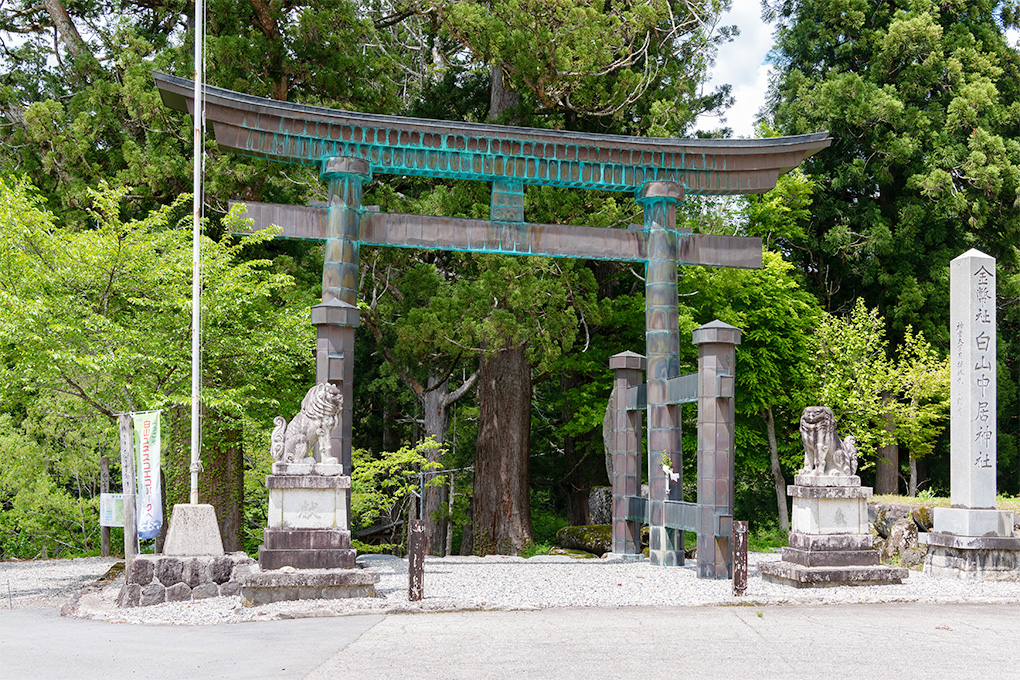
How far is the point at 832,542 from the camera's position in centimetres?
1098

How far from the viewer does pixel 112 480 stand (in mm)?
21312

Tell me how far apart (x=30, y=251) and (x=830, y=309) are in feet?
62.4

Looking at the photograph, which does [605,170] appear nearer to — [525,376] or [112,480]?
[525,376]

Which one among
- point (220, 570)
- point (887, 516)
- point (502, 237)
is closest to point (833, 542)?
point (887, 516)

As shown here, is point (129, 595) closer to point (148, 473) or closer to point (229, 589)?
point (229, 589)

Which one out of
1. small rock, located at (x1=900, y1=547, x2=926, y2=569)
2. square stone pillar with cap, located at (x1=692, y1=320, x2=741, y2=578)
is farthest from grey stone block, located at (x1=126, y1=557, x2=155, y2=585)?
small rock, located at (x1=900, y1=547, x2=926, y2=569)

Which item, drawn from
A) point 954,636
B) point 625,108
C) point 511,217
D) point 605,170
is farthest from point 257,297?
point 954,636

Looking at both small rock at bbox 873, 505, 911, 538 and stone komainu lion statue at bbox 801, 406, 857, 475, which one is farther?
small rock at bbox 873, 505, 911, 538

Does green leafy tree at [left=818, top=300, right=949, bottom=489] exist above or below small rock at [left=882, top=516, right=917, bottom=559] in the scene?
above

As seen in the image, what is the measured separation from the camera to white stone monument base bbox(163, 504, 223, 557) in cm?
1050

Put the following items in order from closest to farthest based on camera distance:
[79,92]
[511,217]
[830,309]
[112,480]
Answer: [511,217] → [79,92] → [112,480] → [830,309]

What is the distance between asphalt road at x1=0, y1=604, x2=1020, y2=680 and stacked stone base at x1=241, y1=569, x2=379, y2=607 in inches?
31.2

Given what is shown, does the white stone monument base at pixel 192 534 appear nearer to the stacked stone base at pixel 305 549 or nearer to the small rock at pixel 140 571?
the small rock at pixel 140 571

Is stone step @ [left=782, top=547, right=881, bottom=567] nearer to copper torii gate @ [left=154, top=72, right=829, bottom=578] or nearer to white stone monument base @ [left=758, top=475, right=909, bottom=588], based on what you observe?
white stone monument base @ [left=758, top=475, right=909, bottom=588]
